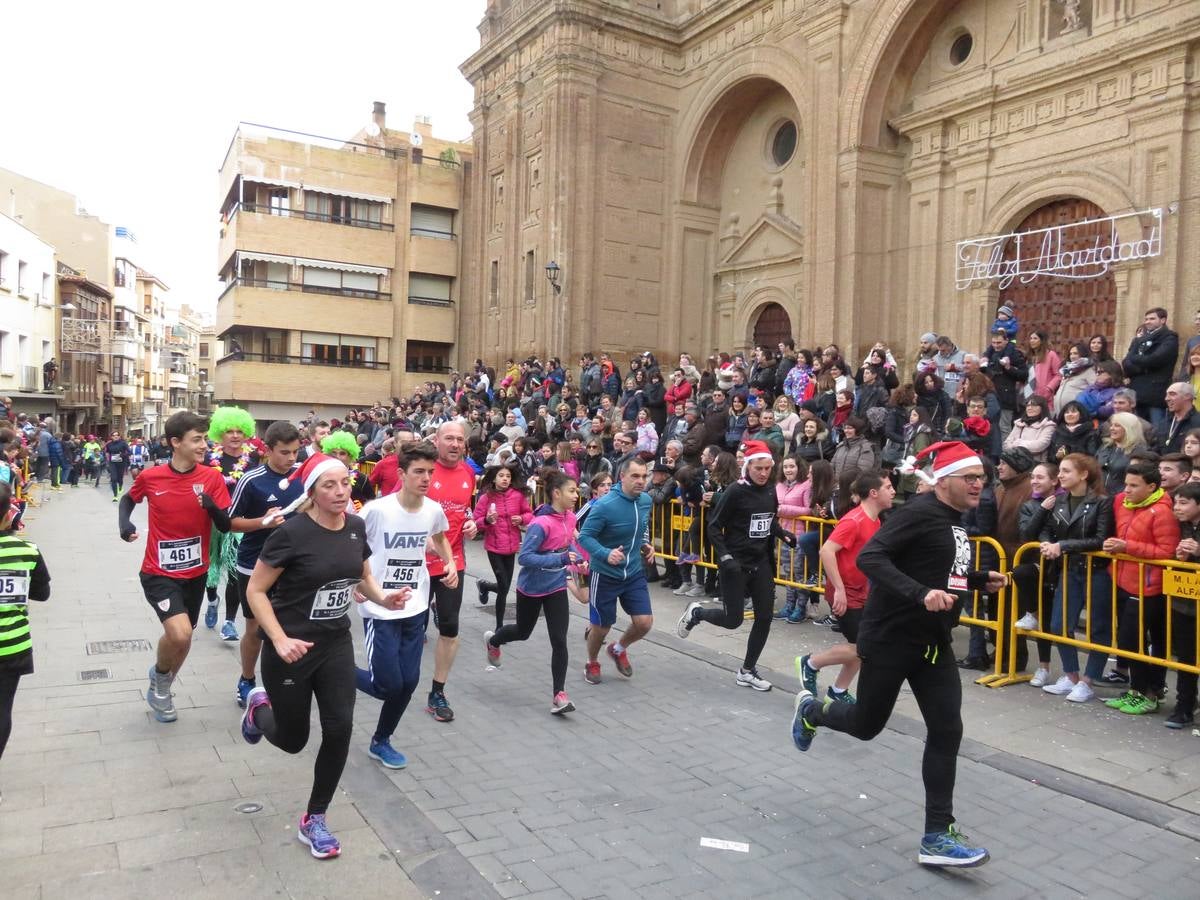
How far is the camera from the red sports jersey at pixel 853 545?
6.19 meters

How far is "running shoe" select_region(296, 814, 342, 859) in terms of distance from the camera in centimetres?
425

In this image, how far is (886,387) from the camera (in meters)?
13.0

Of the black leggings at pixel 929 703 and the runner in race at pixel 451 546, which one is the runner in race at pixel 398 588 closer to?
the runner in race at pixel 451 546

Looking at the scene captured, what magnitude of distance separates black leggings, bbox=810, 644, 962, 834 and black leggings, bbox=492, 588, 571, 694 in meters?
2.46

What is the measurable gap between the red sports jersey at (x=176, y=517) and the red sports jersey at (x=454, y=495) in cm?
164

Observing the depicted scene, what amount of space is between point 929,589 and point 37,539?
53.6 ft

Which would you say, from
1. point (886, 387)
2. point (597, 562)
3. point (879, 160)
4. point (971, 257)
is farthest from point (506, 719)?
point (879, 160)

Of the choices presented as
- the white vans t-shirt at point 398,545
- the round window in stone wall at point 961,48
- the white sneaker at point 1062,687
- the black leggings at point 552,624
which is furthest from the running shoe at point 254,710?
the round window in stone wall at point 961,48

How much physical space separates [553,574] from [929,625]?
3.09 metres

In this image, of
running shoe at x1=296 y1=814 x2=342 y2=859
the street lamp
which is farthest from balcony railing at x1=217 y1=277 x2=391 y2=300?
running shoe at x1=296 y1=814 x2=342 y2=859

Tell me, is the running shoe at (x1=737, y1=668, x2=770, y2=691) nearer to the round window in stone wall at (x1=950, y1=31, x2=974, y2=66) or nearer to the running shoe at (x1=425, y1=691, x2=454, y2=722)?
the running shoe at (x1=425, y1=691, x2=454, y2=722)

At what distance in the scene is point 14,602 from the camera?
14.9ft

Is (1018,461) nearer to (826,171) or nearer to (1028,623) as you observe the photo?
(1028,623)

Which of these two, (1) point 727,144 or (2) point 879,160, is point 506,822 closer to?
(2) point 879,160
